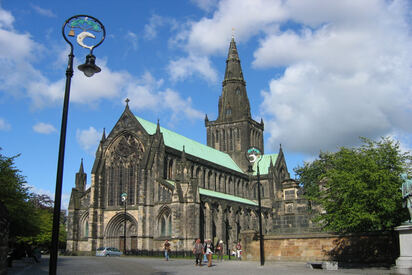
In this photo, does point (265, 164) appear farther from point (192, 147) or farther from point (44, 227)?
point (44, 227)

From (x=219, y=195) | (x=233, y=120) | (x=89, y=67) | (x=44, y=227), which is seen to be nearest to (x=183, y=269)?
(x=89, y=67)

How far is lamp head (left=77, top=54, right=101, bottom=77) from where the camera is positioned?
34.1ft

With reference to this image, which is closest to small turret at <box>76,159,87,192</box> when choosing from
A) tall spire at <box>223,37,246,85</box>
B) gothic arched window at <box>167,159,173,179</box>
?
gothic arched window at <box>167,159,173,179</box>

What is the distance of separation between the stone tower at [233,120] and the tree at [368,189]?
1963 inches

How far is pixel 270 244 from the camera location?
2969 centimetres

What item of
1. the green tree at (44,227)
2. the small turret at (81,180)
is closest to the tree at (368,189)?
the small turret at (81,180)

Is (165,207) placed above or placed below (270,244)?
above

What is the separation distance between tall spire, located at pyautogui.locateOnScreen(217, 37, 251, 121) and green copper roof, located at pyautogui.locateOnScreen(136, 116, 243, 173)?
7.81 metres

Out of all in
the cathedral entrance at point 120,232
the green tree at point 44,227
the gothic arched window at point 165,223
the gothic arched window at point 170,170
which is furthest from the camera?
the green tree at point 44,227

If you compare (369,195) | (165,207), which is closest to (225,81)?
(165,207)

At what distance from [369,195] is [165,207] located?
2867 cm

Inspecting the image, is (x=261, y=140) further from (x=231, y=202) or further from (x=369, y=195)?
(x=369, y=195)

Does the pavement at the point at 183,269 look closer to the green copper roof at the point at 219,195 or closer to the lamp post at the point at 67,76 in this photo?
the lamp post at the point at 67,76

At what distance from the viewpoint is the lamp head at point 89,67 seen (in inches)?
409
